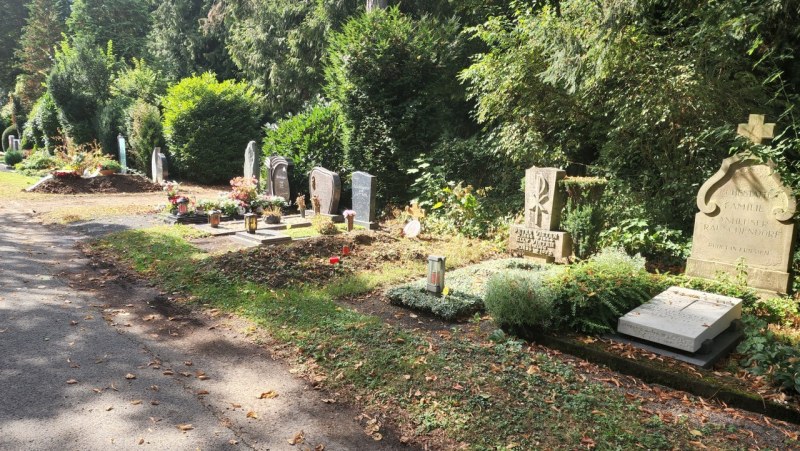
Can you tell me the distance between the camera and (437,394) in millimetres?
4266

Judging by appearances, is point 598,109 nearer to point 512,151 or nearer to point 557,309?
point 512,151

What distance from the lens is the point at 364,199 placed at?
1238cm

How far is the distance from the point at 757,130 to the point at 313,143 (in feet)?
38.9

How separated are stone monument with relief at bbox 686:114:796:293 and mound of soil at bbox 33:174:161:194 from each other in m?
19.1

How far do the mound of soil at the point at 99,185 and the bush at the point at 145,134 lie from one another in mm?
3624

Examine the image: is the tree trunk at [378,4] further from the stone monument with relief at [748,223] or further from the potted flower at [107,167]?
the stone monument with relief at [748,223]

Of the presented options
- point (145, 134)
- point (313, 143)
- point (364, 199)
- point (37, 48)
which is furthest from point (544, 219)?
point (37, 48)

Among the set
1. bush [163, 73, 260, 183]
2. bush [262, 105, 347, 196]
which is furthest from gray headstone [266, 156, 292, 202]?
bush [163, 73, 260, 183]

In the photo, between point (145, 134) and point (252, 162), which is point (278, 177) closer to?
point (252, 162)

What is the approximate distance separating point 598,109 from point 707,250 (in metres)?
4.47

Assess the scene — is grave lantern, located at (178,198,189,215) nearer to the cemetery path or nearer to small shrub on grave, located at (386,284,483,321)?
the cemetery path

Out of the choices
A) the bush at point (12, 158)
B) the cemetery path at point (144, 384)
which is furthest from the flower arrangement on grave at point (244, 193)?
the bush at point (12, 158)

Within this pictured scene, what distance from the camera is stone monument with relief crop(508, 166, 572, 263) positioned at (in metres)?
8.80

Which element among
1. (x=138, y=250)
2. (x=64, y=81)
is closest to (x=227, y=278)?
(x=138, y=250)
